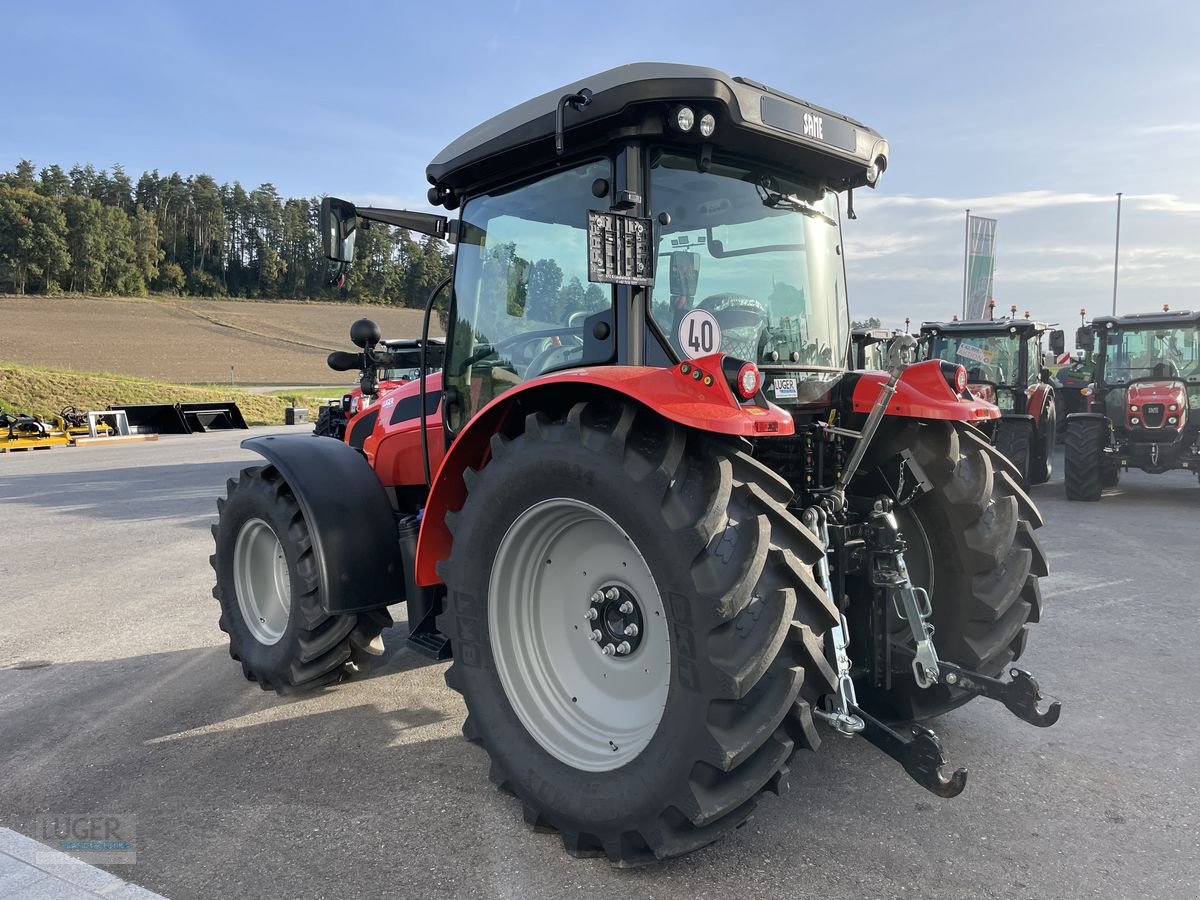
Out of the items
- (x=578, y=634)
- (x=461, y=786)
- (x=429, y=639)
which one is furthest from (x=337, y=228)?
(x=461, y=786)

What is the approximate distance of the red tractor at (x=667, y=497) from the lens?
2229 millimetres

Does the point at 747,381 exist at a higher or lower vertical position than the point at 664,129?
lower

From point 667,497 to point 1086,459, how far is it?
375 inches

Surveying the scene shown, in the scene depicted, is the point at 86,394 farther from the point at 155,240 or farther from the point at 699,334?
the point at 155,240

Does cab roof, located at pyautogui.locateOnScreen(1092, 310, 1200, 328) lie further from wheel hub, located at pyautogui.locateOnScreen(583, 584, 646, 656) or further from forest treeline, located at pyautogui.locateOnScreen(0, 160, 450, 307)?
forest treeline, located at pyautogui.locateOnScreen(0, 160, 450, 307)

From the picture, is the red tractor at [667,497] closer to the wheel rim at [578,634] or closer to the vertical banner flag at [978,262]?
the wheel rim at [578,634]

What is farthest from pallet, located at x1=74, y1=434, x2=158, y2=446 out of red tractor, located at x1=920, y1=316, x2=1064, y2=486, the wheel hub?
the wheel hub

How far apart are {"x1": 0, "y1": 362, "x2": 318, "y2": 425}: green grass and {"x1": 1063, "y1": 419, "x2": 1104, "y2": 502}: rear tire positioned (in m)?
22.8

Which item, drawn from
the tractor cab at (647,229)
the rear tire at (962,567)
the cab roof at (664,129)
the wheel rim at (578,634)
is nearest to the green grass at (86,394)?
the tractor cab at (647,229)

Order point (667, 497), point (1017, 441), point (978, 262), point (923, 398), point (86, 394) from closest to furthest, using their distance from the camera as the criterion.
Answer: point (667, 497) < point (923, 398) < point (1017, 441) < point (86, 394) < point (978, 262)

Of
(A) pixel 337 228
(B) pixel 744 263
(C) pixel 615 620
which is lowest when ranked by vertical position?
(C) pixel 615 620

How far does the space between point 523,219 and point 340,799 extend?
224 centimetres

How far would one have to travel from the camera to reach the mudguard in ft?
11.5

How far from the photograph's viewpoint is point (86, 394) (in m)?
25.5
